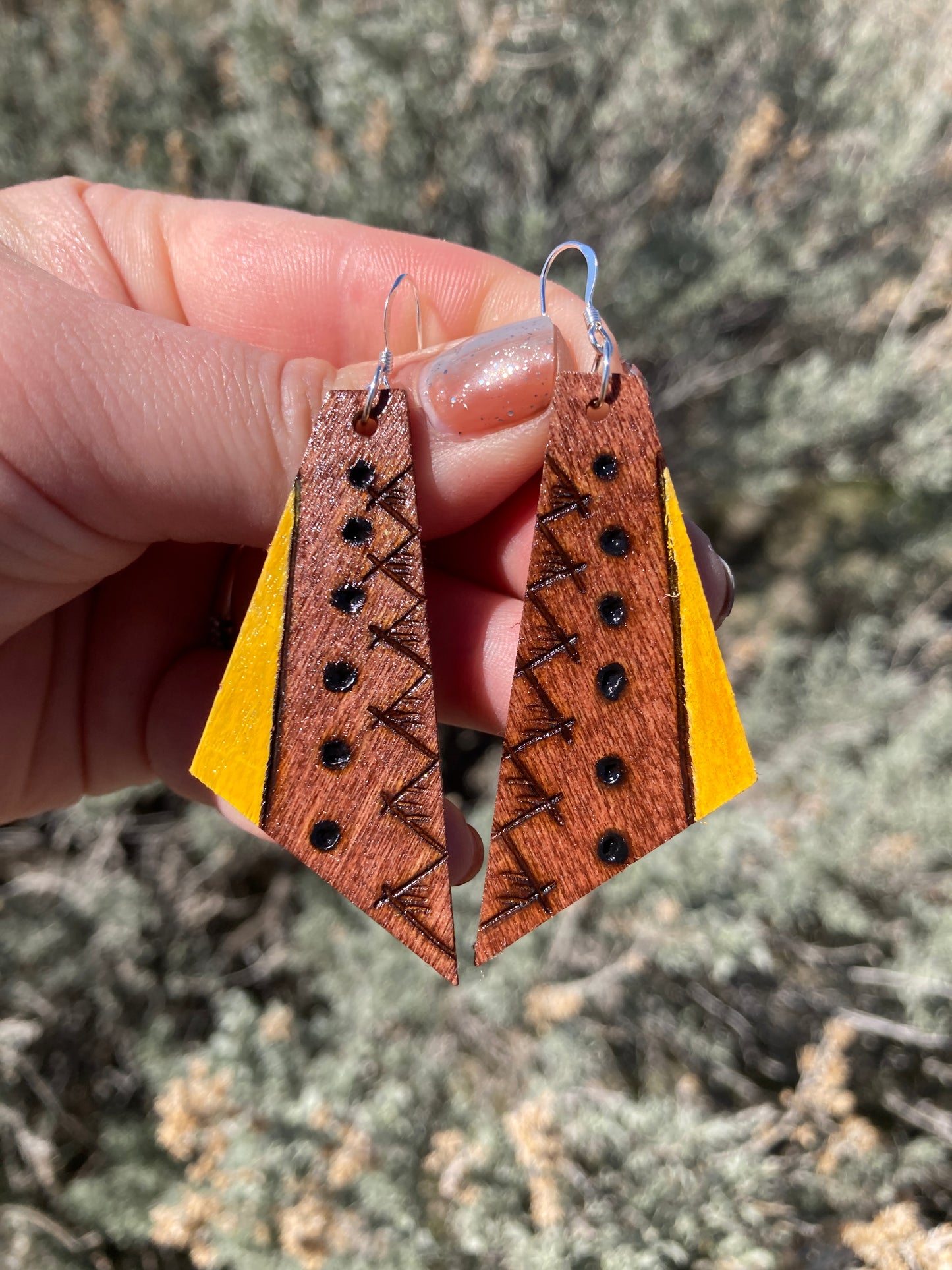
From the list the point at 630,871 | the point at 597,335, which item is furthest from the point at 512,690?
the point at 630,871

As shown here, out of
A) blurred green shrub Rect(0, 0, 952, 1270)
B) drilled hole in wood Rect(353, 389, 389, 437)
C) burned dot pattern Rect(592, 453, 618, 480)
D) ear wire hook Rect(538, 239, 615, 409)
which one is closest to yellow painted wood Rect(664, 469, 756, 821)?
burned dot pattern Rect(592, 453, 618, 480)

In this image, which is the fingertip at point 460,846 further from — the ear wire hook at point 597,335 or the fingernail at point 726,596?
the ear wire hook at point 597,335

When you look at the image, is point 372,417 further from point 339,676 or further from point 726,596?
point 726,596

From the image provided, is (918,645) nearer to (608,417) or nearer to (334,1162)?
(608,417)

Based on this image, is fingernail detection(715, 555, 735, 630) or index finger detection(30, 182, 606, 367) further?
index finger detection(30, 182, 606, 367)

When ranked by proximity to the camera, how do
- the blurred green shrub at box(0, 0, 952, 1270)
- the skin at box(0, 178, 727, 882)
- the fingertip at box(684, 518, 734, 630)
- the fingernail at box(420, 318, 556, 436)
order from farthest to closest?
the blurred green shrub at box(0, 0, 952, 1270), the fingertip at box(684, 518, 734, 630), the fingernail at box(420, 318, 556, 436), the skin at box(0, 178, 727, 882)

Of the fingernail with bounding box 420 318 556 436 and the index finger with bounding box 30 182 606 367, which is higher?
the index finger with bounding box 30 182 606 367

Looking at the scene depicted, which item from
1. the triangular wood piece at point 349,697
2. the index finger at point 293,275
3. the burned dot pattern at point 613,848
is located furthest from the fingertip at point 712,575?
the index finger at point 293,275

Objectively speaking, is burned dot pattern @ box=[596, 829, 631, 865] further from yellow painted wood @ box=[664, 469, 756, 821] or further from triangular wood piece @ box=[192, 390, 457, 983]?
triangular wood piece @ box=[192, 390, 457, 983]
